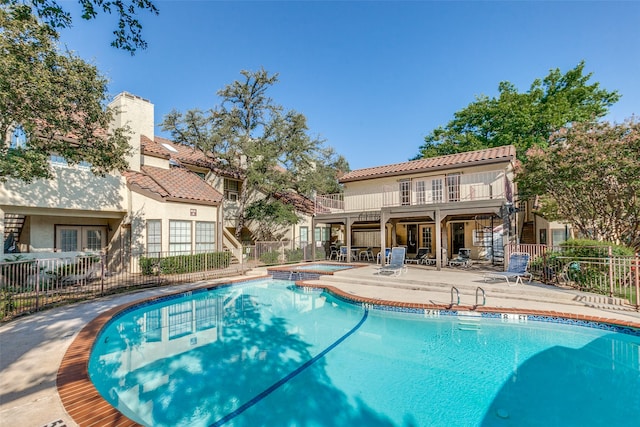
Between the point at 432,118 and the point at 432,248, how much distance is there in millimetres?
16973

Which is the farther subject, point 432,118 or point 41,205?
point 432,118

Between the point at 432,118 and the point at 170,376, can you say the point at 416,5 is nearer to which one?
the point at 170,376

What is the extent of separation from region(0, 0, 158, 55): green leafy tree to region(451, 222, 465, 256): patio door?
19.6 meters

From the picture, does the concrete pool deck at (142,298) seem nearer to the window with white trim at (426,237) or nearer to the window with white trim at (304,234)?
the window with white trim at (426,237)

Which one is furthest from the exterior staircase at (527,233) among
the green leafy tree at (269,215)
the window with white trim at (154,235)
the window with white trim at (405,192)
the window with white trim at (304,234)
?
the window with white trim at (154,235)

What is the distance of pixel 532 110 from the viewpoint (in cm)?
2517

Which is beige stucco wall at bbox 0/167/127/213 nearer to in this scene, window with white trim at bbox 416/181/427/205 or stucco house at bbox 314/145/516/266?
stucco house at bbox 314/145/516/266

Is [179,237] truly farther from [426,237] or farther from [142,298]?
[426,237]

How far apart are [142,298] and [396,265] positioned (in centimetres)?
1028

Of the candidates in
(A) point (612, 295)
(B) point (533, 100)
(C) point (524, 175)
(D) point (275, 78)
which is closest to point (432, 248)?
(C) point (524, 175)

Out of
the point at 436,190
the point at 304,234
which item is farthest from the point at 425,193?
the point at 304,234

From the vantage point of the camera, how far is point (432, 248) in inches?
813

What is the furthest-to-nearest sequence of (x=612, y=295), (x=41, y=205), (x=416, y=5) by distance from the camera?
1. (x=416, y=5)
2. (x=41, y=205)
3. (x=612, y=295)

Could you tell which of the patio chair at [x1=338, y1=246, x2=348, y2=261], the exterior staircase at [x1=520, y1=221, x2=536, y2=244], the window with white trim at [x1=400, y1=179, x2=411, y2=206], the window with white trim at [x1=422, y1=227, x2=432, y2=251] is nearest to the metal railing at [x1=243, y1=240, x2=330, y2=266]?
the patio chair at [x1=338, y1=246, x2=348, y2=261]
